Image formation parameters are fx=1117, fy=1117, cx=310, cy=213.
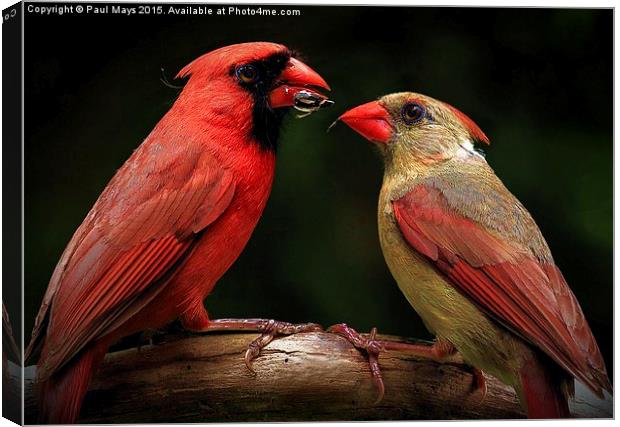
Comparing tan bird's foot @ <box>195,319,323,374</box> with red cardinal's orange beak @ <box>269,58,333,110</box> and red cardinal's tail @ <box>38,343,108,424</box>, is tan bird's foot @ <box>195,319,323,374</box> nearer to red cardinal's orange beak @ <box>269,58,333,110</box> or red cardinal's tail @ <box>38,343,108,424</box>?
red cardinal's tail @ <box>38,343,108,424</box>

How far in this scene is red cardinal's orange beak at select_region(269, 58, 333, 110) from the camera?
5.89 meters

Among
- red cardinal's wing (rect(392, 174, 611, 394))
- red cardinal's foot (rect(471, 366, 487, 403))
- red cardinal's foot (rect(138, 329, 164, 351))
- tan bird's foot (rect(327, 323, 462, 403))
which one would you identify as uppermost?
red cardinal's wing (rect(392, 174, 611, 394))

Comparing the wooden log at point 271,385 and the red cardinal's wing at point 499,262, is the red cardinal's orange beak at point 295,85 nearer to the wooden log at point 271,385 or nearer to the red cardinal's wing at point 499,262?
the red cardinal's wing at point 499,262

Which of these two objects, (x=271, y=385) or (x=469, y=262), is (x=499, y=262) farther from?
(x=271, y=385)

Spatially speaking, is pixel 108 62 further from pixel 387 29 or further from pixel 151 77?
pixel 387 29

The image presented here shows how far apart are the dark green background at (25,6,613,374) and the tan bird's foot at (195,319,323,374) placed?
5cm

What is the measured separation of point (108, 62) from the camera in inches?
234

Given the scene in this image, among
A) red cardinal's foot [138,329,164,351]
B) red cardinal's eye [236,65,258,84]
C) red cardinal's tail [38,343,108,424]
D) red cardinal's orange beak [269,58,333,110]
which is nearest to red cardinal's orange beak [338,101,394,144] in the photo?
red cardinal's orange beak [269,58,333,110]

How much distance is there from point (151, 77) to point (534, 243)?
7.44 ft

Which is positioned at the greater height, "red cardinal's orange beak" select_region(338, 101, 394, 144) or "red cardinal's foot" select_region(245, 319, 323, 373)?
"red cardinal's orange beak" select_region(338, 101, 394, 144)

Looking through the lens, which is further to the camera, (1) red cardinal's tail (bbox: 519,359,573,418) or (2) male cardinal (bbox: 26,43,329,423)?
(1) red cardinal's tail (bbox: 519,359,573,418)

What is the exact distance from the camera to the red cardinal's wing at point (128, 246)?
559cm

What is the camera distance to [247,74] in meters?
5.86

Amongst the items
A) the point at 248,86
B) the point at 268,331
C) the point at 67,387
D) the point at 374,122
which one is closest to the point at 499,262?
the point at 374,122
